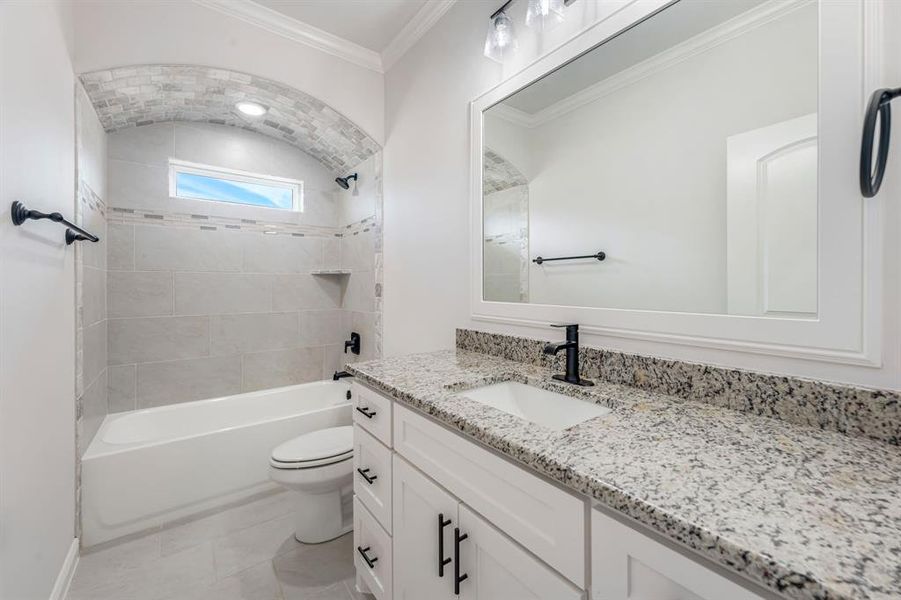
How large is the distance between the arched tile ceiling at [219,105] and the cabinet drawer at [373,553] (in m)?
2.14

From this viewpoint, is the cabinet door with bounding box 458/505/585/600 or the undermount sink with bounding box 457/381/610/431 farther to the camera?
the undermount sink with bounding box 457/381/610/431

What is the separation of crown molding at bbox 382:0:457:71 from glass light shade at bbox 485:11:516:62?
1.56 feet

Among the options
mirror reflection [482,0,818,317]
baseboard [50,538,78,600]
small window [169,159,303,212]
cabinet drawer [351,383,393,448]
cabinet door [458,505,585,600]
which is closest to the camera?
cabinet door [458,505,585,600]

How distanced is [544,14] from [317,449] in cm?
211

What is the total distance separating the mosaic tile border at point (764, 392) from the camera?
2.39 feet

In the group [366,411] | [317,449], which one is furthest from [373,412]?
[317,449]

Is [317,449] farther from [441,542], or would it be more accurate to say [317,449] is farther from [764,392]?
[764,392]

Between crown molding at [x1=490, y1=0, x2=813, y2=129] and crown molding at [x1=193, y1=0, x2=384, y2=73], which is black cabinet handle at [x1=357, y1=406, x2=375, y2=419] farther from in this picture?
crown molding at [x1=193, y1=0, x2=384, y2=73]

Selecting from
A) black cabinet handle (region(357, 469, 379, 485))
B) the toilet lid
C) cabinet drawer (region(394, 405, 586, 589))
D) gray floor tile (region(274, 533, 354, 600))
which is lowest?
gray floor tile (region(274, 533, 354, 600))

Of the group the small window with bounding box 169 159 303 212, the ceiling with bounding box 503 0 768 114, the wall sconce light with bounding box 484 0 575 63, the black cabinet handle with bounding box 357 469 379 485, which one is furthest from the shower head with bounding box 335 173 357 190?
the black cabinet handle with bounding box 357 469 379 485

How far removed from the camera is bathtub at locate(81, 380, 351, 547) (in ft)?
5.94

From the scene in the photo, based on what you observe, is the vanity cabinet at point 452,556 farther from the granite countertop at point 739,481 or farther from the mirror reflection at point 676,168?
the mirror reflection at point 676,168

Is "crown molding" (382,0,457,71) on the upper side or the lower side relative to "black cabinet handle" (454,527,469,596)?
upper

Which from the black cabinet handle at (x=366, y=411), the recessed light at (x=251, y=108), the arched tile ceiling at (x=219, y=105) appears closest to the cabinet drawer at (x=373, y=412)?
the black cabinet handle at (x=366, y=411)
